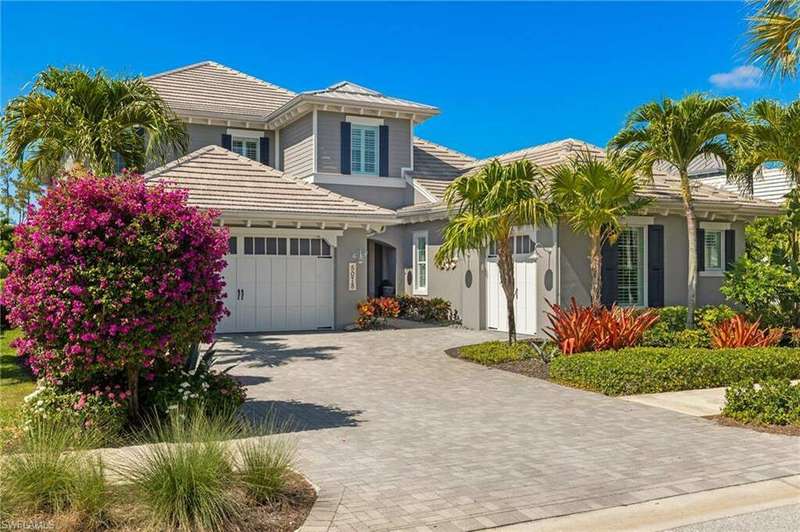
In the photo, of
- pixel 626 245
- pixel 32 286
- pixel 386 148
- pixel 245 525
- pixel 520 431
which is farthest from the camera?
pixel 386 148

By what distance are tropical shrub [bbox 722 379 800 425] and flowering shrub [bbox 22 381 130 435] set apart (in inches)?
297

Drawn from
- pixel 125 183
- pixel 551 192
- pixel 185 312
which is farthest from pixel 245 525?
pixel 551 192

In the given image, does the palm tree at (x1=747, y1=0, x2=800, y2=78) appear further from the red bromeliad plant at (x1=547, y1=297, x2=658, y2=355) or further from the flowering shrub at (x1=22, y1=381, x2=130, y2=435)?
the flowering shrub at (x1=22, y1=381, x2=130, y2=435)

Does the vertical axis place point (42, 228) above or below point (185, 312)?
above

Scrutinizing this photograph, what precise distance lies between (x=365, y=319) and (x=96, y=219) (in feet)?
42.1

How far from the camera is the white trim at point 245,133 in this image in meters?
25.5

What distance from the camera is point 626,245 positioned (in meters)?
18.4

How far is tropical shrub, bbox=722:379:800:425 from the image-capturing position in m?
8.90

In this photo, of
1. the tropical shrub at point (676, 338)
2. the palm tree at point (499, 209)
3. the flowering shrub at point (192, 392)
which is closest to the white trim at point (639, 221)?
the tropical shrub at point (676, 338)

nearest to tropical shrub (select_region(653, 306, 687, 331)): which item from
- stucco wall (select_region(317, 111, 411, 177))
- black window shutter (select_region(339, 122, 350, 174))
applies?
stucco wall (select_region(317, 111, 411, 177))

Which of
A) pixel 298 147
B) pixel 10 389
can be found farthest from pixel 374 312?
pixel 10 389

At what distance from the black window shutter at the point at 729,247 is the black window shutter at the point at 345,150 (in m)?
11.7

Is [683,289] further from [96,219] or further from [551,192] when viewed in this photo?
[96,219]

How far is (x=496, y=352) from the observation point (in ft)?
46.8
